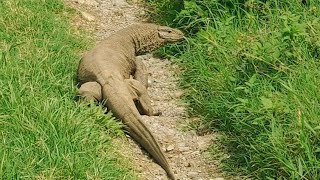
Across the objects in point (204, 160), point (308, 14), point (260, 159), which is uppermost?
point (308, 14)

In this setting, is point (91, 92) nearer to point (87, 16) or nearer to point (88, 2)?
point (87, 16)

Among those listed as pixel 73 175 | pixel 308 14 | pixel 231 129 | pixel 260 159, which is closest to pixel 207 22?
pixel 308 14

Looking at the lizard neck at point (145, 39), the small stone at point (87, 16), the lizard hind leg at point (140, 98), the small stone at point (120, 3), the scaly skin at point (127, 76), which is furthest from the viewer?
the small stone at point (120, 3)

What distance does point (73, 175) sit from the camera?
401 cm

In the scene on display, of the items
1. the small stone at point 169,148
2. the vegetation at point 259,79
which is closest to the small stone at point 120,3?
the vegetation at point 259,79

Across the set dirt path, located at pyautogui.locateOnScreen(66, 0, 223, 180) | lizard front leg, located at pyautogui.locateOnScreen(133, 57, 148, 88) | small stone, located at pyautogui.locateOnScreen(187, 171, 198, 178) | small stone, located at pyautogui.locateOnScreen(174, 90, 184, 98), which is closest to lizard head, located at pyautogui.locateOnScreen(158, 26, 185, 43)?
dirt path, located at pyautogui.locateOnScreen(66, 0, 223, 180)

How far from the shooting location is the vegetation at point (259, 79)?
14.6 feet

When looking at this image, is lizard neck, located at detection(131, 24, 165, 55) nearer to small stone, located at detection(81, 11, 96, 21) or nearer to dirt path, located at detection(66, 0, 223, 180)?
dirt path, located at detection(66, 0, 223, 180)

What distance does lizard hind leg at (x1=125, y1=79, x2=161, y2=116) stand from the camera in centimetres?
574

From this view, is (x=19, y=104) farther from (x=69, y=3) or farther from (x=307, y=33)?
(x=69, y=3)

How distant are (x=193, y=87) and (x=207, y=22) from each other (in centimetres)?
83

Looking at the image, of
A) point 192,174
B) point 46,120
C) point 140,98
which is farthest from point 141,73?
point 46,120

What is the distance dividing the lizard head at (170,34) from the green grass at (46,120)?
1.16m

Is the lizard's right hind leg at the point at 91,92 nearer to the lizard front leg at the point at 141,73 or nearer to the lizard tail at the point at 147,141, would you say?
the lizard tail at the point at 147,141
